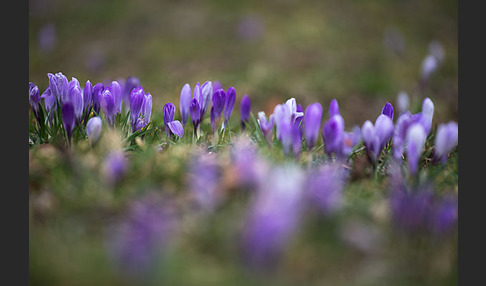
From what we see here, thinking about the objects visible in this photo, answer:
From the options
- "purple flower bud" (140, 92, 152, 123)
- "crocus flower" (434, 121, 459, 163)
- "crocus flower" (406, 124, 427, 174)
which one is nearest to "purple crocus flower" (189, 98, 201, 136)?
"purple flower bud" (140, 92, 152, 123)

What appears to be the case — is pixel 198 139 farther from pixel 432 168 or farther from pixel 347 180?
pixel 432 168

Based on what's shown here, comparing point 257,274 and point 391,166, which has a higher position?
point 391,166

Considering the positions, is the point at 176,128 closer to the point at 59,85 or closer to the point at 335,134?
the point at 59,85

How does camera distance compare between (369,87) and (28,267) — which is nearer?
(28,267)

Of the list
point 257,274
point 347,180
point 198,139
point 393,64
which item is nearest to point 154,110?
point 198,139

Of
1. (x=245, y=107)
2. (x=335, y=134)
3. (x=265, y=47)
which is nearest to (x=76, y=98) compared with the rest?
(x=245, y=107)

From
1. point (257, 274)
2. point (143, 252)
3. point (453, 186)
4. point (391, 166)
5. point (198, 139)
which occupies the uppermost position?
point (198, 139)
